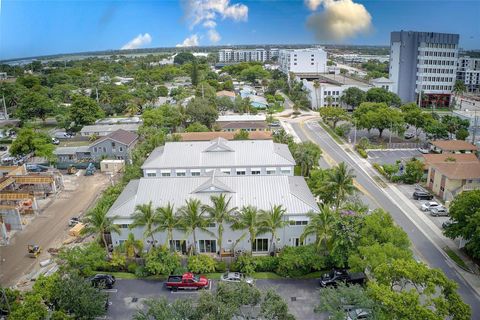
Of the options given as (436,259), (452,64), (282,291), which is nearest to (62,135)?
(282,291)

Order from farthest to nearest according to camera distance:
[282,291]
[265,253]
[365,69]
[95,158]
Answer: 1. [365,69]
2. [95,158]
3. [265,253]
4. [282,291]

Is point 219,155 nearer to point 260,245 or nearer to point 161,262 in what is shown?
point 260,245

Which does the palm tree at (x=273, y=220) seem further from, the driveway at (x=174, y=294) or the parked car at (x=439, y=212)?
the parked car at (x=439, y=212)

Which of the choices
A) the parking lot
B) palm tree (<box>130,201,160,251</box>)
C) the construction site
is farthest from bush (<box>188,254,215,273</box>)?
the parking lot

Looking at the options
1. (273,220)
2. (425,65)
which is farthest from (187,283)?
(425,65)

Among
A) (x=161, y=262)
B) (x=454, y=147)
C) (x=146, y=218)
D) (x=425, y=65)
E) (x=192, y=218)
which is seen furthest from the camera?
(x=425, y=65)

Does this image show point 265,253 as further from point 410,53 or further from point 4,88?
point 4,88

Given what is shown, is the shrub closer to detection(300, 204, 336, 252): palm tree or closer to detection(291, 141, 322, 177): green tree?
detection(300, 204, 336, 252): palm tree
